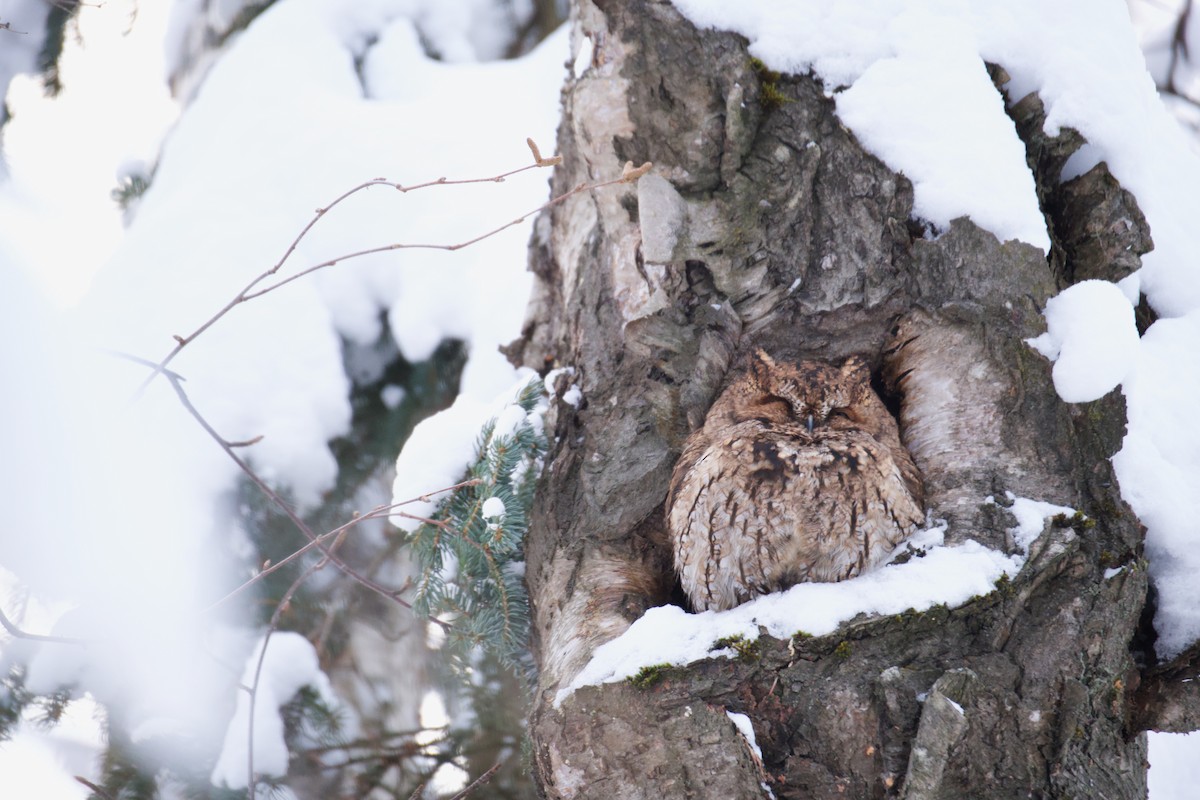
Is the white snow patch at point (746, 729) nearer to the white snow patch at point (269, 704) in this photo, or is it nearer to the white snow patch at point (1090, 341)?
the white snow patch at point (1090, 341)

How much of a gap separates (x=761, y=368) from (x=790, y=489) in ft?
1.15

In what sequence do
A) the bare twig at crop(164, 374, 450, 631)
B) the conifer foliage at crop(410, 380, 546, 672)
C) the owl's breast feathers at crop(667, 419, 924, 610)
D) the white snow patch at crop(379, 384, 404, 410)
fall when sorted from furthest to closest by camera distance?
the white snow patch at crop(379, 384, 404, 410) → the conifer foliage at crop(410, 380, 546, 672) → the owl's breast feathers at crop(667, 419, 924, 610) → the bare twig at crop(164, 374, 450, 631)

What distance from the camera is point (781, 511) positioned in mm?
1970

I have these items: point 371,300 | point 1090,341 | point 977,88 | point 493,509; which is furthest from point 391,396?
point 1090,341

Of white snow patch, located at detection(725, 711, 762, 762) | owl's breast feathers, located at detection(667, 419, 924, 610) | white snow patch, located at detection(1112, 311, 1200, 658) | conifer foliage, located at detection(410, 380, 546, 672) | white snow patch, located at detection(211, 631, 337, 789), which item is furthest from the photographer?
white snow patch, located at detection(211, 631, 337, 789)

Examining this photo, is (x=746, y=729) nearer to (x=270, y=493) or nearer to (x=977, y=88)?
(x=270, y=493)

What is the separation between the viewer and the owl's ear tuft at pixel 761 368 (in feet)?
7.11

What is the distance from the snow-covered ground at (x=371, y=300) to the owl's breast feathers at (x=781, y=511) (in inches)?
7.2

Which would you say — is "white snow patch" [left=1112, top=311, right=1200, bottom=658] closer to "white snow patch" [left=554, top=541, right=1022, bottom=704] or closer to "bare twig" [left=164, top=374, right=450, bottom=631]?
"white snow patch" [left=554, top=541, right=1022, bottom=704]

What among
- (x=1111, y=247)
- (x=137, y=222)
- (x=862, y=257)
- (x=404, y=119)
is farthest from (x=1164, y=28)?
(x=137, y=222)

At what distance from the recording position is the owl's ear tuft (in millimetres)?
2166

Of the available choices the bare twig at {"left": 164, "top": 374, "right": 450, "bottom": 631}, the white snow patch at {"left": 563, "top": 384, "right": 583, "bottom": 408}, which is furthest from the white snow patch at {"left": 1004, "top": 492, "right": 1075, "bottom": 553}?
the bare twig at {"left": 164, "top": 374, "right": 450, "bottom": 631}

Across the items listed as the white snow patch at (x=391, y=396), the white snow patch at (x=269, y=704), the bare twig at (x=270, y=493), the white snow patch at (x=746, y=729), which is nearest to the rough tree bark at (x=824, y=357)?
the white snow patch at (x=746, y=729)

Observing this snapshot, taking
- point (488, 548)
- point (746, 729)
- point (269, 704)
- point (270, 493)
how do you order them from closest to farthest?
point (746, 729) → point (270, 493) → point (488, 548) → point (269, 704)
